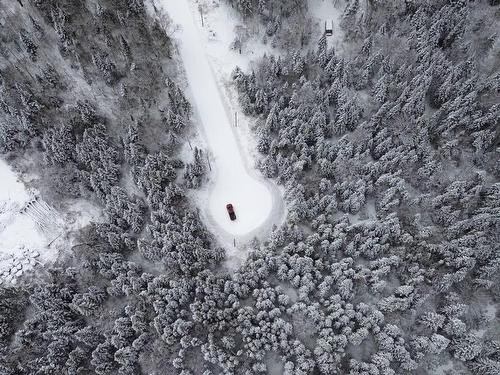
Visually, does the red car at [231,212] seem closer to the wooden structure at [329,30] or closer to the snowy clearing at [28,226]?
the snowy clearing at [28,226]

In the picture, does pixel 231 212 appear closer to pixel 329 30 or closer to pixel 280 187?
pixel 280 187

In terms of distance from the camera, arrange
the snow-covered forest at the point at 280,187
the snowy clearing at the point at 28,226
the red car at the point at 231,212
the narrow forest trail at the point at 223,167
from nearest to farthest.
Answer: the snow-covered forest at the point at 280,187, the snowy clearing at the point at 28,226, the red car at the point at 231,212, the narrow forest trail at the point at 223,167

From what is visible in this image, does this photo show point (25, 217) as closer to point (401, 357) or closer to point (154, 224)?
point (154, 224)

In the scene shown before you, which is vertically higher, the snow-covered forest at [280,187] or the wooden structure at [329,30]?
the wooden structure at [329,30]

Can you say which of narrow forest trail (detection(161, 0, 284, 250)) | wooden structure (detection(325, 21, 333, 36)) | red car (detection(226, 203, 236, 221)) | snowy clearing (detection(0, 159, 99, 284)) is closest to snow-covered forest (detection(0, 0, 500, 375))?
wooden structure (detection(325, 21, 333, 36))

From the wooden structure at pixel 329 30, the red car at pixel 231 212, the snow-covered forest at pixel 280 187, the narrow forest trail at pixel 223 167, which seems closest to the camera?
the snow-covered forest at pixel 280 187

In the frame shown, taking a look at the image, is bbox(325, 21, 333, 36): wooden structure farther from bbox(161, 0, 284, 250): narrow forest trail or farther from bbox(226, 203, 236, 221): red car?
bbox(226, 203, 236, 221): red car

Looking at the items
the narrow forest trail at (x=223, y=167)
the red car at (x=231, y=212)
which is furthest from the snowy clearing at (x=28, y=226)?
the red car at (x=231, y=212)
